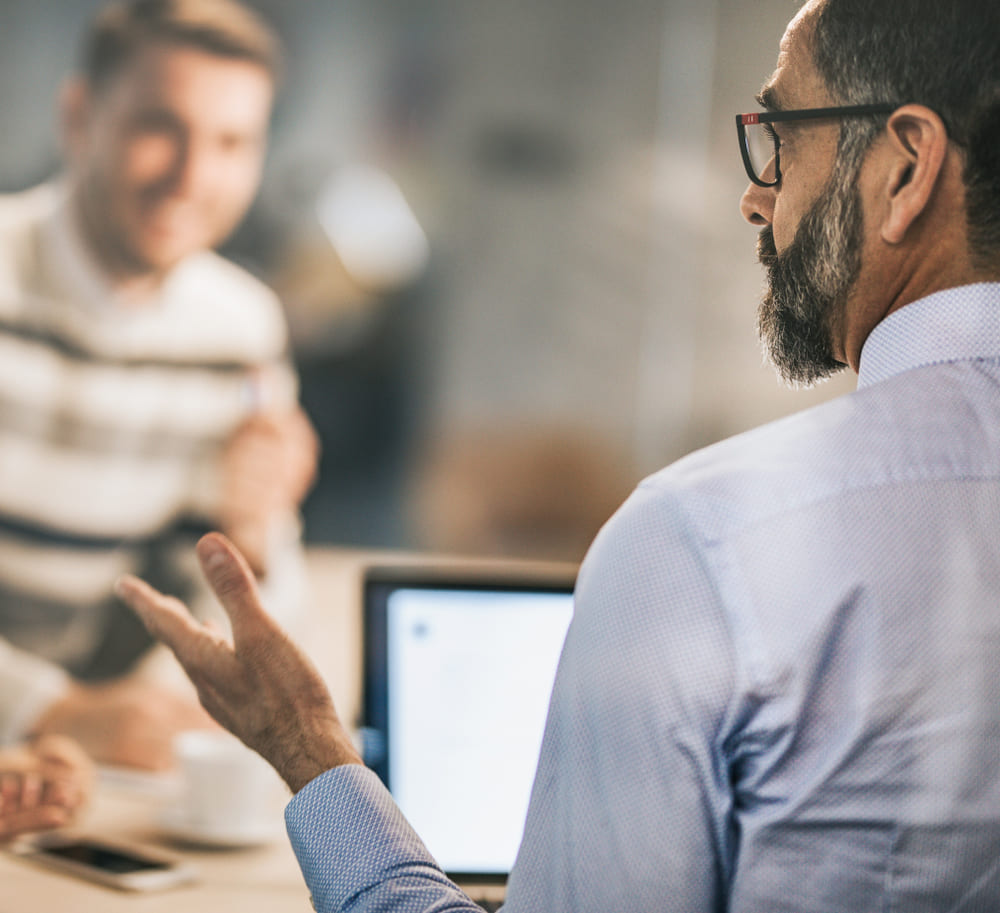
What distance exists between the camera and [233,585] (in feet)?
2.70

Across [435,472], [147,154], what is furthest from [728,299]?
[147,154]

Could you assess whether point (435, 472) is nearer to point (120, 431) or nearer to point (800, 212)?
point (120, 431)

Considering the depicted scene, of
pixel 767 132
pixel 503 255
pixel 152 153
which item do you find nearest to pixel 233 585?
pixel 767 132

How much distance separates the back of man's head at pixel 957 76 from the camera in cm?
66

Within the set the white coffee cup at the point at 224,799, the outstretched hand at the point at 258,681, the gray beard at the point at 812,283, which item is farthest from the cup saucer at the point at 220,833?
the gray beard at the point at 812,283

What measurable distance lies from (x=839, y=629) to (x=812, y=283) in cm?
28

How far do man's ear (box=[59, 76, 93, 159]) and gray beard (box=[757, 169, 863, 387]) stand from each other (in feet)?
6.21

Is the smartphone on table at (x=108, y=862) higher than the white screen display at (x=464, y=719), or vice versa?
the white screen display at (x=464, y=719)

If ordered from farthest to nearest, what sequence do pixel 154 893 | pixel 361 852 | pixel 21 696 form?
pixel 21 696
pixel 154 893
pixel 361 852

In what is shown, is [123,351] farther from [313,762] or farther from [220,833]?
[313,762]

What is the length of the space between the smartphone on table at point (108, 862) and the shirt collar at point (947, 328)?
91 cm

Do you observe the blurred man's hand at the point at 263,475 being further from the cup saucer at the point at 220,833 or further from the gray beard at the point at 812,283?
the gray beard at the point at 812,283

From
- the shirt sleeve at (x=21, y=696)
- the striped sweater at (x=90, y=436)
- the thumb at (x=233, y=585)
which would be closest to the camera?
the thumb at (x=233, y=585)

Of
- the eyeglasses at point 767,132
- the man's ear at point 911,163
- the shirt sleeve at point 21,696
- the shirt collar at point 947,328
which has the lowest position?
the shirt sleeve at point 21,696
